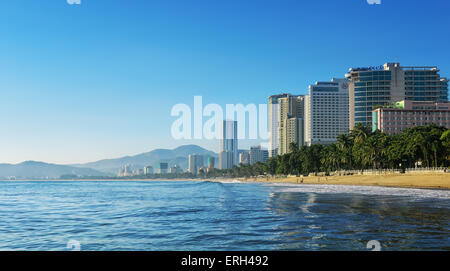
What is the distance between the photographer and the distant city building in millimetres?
191000

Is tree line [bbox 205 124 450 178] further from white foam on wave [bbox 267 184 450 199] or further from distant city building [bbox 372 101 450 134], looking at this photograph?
distant city building [bbox 372 101 450 134]

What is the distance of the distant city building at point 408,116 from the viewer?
627 ft

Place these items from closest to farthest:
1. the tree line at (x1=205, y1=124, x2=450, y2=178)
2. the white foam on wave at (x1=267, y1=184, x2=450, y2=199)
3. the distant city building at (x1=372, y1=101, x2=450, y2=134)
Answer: the white foam on wave at (x1=267, y1=184, x2=450, y2=199) → the tree line at (x1=205, y1=124, x2=450, y2=178) → the distant city building at (x1=372, y1=101, x2=450, y2=134)

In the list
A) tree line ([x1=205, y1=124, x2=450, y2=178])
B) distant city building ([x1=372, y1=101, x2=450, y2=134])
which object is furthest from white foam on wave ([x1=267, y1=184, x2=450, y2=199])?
distant city building ([x1=372, y1=101, x2=450, y2=134])

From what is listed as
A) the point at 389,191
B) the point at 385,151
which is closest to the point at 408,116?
the point at 385,151

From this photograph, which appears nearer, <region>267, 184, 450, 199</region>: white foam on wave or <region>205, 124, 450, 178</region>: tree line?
<region>267, 184, 450, 199</region>: white foam on wave

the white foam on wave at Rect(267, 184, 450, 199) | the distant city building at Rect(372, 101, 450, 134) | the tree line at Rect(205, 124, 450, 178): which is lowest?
the white foam on wave at Rect(267, 184, 450, 199)

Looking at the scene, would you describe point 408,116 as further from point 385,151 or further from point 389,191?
point 389,191

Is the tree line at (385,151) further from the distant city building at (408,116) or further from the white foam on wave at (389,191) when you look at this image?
the distant city building at (408,116)

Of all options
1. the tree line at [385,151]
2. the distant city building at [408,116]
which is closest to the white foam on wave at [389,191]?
the tree line at [385,151]

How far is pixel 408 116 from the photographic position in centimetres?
19225
